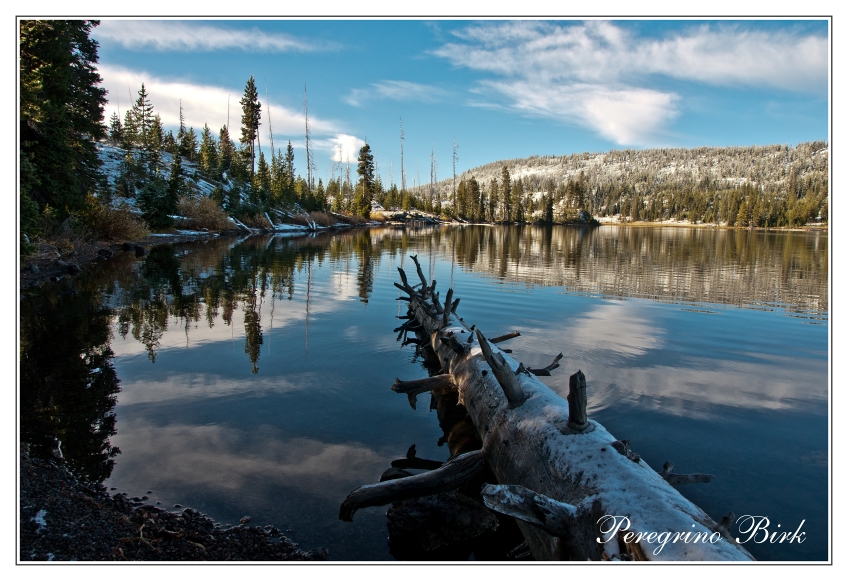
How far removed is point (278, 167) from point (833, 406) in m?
86.7

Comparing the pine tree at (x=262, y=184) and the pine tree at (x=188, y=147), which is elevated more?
the pine tree at (x=188, y=147)

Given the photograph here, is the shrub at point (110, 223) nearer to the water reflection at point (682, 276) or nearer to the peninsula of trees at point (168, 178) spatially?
the peninsula of trees at point (168, 178)

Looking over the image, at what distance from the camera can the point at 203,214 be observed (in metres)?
47.0

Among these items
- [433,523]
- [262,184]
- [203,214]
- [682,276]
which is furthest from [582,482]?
[262,184]

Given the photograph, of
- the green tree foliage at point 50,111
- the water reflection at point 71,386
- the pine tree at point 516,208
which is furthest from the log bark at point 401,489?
the pine tree at point 516,208

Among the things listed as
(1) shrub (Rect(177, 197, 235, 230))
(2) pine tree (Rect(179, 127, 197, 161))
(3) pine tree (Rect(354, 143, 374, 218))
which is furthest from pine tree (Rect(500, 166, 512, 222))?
(1) shrub (Rect(177, 197, 235, 230))

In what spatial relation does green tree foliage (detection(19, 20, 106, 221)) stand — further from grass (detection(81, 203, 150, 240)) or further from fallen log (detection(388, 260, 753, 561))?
fallen log (detection(388, 260, 753, 561))

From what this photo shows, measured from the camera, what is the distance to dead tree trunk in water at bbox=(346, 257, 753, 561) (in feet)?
9.53

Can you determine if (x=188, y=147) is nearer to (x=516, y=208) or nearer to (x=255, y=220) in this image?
(x=255, y=220)

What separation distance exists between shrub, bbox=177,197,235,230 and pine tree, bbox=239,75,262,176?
36.0m

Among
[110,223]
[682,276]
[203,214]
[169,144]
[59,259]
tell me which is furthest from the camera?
[169,144]

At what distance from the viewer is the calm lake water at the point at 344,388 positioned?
5004 millimetres

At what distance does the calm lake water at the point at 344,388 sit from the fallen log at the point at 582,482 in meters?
1.40

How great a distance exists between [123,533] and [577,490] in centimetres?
377
